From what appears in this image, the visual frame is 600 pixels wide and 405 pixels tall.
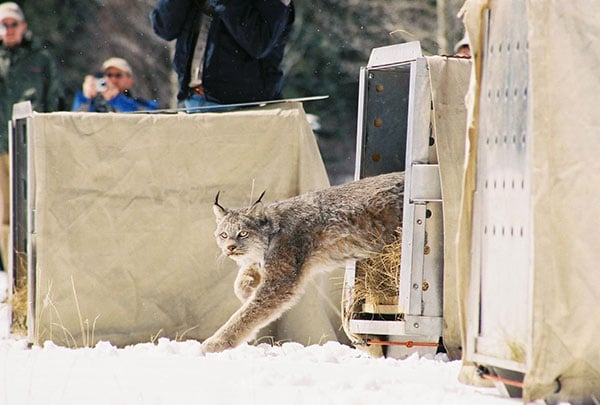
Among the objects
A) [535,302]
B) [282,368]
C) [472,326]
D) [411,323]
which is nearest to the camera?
[535,302]

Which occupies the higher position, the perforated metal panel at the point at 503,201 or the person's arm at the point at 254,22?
the person's arm at the point at 254,22

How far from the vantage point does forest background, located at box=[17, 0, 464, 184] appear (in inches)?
861

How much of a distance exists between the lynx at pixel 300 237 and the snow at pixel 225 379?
1.35 feet

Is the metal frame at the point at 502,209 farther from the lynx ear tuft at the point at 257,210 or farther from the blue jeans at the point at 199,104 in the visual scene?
the blue jeans at the point at 199,104

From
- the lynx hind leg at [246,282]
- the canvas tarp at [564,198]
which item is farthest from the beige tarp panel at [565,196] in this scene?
the lynx hind leg at [246,282]

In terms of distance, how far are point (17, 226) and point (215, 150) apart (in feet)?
4.81

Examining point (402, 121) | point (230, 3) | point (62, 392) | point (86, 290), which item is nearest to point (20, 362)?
point (62, 392)

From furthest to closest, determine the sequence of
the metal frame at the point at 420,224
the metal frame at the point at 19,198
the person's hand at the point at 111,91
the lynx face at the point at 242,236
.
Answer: the person's hand at the point at 111,91 → the metal frame at the point at 19,198 → the lynx face at the point at 242,236 → the metal frame at the point at 420,224

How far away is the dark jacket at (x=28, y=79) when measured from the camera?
10.2m

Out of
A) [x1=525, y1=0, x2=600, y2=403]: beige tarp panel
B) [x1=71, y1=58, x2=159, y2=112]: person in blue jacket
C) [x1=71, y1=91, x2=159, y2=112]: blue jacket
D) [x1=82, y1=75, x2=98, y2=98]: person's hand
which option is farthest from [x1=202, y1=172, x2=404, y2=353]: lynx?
[x1=82, y1=75, x2=98, y2=98]: person's hand

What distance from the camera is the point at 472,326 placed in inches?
163

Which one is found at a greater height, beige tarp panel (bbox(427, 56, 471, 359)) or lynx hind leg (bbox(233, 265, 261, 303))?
beige tarp panel (bbox(427, 56, 471, 359))

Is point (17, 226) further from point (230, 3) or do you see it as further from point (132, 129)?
point (230, 3)

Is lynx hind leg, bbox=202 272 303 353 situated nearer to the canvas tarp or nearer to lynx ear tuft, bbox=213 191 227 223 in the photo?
lynx ear tuft, bbox=213 191 227 223
